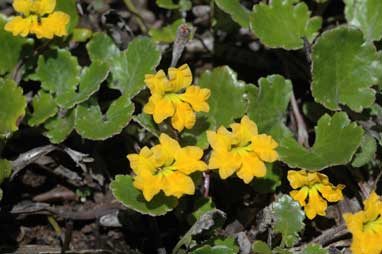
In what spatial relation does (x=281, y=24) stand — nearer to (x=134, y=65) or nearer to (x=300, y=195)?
(x=134, y=65)

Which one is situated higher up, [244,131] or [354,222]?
[244,131]

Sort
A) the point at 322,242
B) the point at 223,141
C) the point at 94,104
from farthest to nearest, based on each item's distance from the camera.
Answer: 1. the point at 94,104
2. the point at 322,242
3. the point at 223,141

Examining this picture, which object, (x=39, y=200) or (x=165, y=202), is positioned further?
(x=39, y=200)

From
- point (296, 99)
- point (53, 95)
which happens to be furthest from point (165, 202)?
point (296, 99)

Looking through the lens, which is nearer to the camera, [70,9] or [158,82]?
[158,82]

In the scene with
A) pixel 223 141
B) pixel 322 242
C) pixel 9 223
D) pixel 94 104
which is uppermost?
pixel 223 141

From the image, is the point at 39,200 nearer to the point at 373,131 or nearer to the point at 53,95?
the point at 53,95

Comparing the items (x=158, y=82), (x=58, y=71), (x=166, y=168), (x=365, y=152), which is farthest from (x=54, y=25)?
(x=365, y=152)
